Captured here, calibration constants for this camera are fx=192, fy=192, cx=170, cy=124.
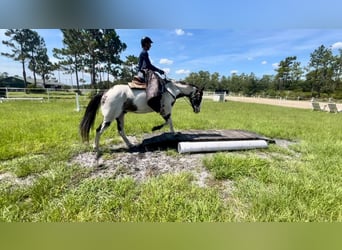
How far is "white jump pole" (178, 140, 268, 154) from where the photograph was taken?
9.08 ft

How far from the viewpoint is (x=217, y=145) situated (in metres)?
2.86

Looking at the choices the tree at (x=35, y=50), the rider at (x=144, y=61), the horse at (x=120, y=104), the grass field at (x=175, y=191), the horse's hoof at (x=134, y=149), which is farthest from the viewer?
the tree at (x=35, y=50)

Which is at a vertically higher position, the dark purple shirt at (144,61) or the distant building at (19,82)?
the distant building at (19,82)

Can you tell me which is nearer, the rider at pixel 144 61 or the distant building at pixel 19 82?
the rider at pixel 144 61

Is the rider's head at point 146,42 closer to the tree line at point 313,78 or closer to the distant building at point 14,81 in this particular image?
the tree line at point 313,78

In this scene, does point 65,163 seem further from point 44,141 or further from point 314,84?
point 314,84

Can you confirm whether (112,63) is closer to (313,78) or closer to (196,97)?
(196,97)

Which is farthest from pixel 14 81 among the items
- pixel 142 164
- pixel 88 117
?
pixel 142 164

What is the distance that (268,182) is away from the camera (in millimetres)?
2057

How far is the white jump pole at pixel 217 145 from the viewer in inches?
109

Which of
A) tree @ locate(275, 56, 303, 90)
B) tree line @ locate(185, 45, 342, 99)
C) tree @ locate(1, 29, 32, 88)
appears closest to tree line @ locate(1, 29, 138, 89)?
tree @ locate(1, 29, 32, 88)

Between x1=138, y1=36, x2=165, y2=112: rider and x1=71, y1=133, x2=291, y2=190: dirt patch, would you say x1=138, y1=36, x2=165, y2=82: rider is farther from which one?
x1=71, y1=133, x2=291, y2=190: dirt patch

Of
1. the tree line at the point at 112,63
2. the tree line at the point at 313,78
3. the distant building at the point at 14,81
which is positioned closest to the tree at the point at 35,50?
the tree line at the point at 112,63

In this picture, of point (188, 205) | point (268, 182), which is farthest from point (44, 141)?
point (268, 182)
